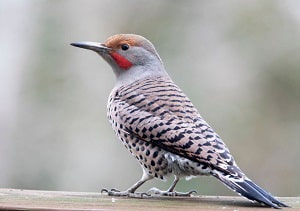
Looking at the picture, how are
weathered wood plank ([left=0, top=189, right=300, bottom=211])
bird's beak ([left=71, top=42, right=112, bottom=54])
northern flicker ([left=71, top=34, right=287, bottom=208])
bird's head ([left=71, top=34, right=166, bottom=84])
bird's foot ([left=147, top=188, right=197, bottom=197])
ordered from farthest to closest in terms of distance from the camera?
bird's head ([left=71, top=34, right=166, bottom=84]) → bird's beak ([left=71, top=42, right=112, bottom=54]) → bird's foot ([left=147, top=188, right=197, bottom=197]) → northern flicker ([left=71, top=34, right=287, bottom=208]) → weathered wood plank ([left=0, top=189, right=300, bottom=211])

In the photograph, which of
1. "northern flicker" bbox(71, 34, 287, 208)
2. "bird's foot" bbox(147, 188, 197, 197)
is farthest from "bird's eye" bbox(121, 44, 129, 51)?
"bird's foot" bbox(147, 188, 197, 197)

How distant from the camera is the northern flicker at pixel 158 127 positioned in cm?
486

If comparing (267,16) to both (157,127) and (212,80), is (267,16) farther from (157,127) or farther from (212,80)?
(157,127)

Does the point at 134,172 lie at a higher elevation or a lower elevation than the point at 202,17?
lower

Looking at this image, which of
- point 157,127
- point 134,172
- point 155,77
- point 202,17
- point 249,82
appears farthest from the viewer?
point 202,17

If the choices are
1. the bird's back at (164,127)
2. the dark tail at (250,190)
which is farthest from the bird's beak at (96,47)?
the dark tail at (250,190)

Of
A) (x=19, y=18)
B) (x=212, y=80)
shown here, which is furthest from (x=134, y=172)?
(x=19, y=18)

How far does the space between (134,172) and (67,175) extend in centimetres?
68

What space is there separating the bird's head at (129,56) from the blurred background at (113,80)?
2.53 meters

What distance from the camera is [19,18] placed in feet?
33.9

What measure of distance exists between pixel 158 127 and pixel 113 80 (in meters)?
4.45

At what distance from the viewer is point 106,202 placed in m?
4.45

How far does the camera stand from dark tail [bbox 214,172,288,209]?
448 centimetres

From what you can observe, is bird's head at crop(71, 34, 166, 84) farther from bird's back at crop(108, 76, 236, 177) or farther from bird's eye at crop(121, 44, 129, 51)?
bird's back at crop(108, 76, 236, 177)
